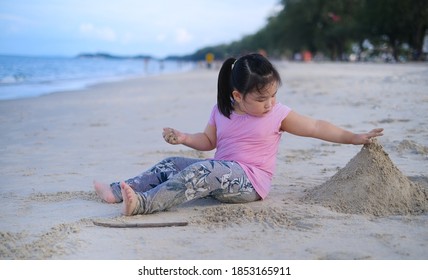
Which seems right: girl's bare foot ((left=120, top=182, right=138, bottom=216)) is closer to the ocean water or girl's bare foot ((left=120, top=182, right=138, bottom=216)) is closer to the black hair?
the black hair

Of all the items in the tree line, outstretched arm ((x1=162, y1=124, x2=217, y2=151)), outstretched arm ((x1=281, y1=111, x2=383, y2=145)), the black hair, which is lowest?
outstretched arm ((x1=162, y1=124, x2=217, y2=151))

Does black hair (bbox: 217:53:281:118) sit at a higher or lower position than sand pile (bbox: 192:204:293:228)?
higher

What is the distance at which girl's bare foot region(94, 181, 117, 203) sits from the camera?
3.21 metres

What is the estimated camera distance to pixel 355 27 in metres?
43.5

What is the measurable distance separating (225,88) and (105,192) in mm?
989

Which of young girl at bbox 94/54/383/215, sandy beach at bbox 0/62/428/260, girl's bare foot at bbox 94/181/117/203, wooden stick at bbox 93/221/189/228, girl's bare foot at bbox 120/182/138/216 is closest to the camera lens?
sandy beach at bbox 0/62/428/260

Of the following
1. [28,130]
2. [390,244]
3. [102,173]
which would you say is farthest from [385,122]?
[28,130]

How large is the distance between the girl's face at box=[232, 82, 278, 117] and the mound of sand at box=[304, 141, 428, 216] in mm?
598

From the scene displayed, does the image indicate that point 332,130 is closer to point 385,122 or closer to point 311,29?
point 385,122

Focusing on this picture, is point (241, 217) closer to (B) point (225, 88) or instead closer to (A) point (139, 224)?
(A) point (139, 224)

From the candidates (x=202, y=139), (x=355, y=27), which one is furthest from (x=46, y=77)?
(x=355, y=27)

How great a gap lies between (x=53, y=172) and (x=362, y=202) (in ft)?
8.01

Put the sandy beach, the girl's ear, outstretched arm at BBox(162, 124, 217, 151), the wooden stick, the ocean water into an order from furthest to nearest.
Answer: the ocean water < outstretched arm at BBox(162, 124, 217, 151) < the girl's ear < the wooden stick < the sandy beach

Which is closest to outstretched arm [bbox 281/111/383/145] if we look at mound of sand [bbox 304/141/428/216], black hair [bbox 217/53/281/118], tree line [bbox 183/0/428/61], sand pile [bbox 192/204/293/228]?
mound of sand [bbox 304/141/428/216]
